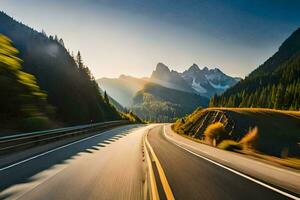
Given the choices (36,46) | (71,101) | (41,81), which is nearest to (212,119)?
(71,101)

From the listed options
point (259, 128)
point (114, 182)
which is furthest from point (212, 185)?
point (259, 128)

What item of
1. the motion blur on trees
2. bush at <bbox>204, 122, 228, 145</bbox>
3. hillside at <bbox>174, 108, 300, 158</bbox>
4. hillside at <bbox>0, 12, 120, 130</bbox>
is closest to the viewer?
the motion blur on trees

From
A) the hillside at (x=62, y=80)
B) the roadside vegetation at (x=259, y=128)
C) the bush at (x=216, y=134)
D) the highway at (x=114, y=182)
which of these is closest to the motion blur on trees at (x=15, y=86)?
the highway at (x=114, y=182)

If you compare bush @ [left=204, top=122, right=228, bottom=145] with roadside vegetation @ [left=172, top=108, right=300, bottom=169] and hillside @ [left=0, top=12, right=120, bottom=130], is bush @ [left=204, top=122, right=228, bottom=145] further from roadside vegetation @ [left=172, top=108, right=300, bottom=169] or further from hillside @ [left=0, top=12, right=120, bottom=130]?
hillside @ [left=0, top=12, right=120, bottom=130]

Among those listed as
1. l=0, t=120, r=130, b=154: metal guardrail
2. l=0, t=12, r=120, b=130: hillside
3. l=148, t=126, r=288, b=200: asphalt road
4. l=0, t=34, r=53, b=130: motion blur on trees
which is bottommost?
l=148, t=126, r=288, b=200: asphalt road

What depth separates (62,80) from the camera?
71125 millimetres

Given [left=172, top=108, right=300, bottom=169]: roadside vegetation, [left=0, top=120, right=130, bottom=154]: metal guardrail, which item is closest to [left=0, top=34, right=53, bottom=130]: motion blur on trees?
[left=0, top=120, right=130, bottom=154]: metal guardrail

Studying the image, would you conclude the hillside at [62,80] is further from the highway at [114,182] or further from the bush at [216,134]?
the highway at [114,182]

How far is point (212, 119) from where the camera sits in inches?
2044

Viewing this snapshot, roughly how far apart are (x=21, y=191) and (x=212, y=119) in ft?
156

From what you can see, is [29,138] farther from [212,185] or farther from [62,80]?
[62,80]

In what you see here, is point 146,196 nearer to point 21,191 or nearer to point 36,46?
point 21,191

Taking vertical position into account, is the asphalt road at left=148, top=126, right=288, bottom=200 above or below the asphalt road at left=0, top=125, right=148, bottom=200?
above

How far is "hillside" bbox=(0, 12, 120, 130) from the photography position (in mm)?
60906
